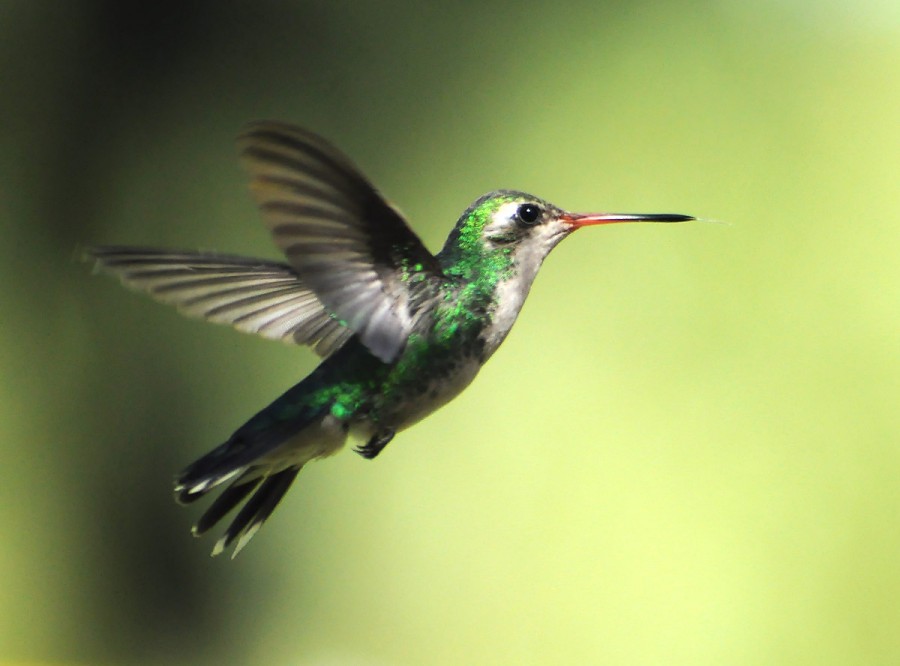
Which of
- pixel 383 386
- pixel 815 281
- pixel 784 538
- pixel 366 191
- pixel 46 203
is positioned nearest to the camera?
pixel 366 191

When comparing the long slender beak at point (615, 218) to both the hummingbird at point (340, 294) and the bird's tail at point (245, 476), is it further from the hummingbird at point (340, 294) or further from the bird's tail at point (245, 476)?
the bird's tail at point (245, 476)

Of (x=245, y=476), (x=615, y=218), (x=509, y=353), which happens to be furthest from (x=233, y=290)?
(x=509, y=353)

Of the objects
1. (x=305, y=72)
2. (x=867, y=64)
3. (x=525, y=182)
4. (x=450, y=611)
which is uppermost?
(x=867, y=64)

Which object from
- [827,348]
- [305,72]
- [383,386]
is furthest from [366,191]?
[305,72]

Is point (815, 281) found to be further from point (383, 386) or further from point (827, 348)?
point (383, 386)

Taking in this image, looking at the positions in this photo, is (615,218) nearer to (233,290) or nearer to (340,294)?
(340,294)

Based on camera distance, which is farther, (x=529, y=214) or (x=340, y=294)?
(x=529, y=214)

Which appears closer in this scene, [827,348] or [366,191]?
[366,191]
